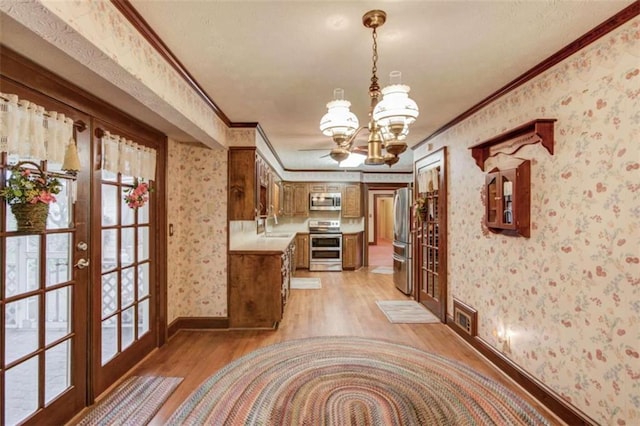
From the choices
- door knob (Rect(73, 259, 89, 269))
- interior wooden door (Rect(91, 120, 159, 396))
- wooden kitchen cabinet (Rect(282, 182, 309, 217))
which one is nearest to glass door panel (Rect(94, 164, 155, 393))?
interior wooden door (Rect(91, 120, 159, 396))

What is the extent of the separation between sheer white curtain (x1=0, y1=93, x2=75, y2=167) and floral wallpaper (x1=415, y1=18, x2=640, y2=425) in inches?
124


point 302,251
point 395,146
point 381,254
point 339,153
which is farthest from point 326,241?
point 395,146

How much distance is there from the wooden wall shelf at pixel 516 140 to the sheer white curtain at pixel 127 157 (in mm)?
3012

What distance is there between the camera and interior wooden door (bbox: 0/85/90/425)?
166cm

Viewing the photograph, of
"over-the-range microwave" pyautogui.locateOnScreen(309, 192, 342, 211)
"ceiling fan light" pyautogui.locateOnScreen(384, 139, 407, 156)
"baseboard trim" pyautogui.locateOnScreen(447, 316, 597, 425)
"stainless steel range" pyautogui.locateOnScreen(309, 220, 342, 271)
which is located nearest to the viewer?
"ceiling fan light" pyautogui.locateOnScreen(384, 139, 407, 156)

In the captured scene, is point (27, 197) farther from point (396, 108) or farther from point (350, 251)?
point (350, 251)

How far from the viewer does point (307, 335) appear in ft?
11.6

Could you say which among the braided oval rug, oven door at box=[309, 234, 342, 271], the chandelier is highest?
the chandelier

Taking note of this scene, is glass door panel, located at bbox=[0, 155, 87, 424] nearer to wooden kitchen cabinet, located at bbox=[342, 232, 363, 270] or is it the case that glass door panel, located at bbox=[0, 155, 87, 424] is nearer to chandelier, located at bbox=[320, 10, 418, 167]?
chandelier, located at bbox=[320, 10, 418, 167]

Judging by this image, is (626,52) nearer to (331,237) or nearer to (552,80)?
(552,80)

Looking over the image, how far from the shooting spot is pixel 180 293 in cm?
366

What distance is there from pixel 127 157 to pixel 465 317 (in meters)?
3.55

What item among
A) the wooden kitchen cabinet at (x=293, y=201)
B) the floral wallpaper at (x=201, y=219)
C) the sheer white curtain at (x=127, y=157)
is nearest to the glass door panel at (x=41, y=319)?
the sheer white curtain at (x=127, y=157)

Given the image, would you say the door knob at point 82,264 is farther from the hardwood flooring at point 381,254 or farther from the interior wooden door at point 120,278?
the hardwood flooring at point 381,254
